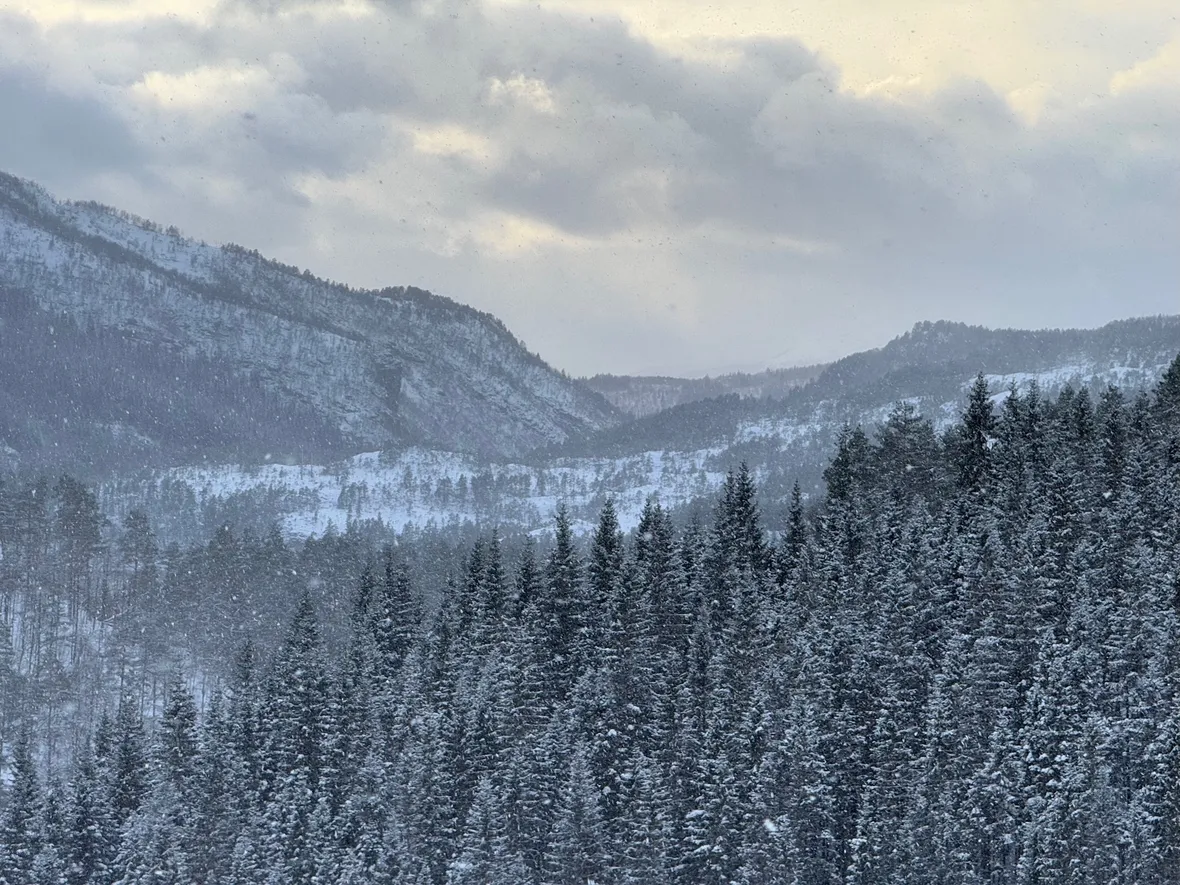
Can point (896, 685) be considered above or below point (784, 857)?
above

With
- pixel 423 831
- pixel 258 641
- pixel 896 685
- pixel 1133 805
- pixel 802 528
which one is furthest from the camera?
pixel 258 641

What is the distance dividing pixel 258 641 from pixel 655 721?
84203 mm

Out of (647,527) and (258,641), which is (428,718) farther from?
(258,641)

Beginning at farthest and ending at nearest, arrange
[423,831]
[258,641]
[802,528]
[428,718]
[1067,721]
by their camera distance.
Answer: [258,641] < [802,528] < [428,718] < [423,831] < [1067,721]

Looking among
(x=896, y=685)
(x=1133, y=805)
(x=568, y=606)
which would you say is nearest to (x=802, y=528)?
(x=568, y=606)

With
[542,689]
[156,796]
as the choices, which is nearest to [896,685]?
[542,689]

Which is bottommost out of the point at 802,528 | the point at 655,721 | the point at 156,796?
the point at 156,796

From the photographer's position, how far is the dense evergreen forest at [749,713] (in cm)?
6119

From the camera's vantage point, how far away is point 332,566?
16388cm

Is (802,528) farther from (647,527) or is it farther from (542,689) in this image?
(542,689)

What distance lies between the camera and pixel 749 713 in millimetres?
69000

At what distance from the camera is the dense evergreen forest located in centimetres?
6119

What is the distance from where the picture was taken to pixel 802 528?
302 ft

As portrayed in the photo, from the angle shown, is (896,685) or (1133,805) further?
(896,685)
